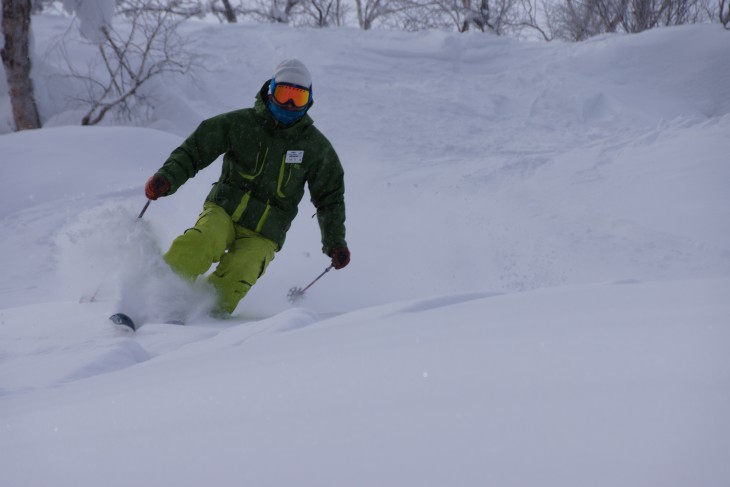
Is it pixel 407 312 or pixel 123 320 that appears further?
pixel 123 320

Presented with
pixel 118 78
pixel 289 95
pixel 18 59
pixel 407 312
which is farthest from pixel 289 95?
pixel 118 78

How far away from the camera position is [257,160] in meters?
3.70

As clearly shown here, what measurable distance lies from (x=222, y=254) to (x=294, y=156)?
0.69 m

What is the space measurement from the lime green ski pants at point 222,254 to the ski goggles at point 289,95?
70cm

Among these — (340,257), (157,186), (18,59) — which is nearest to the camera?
(157,186)

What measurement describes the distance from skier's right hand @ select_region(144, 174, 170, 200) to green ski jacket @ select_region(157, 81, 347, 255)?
0.11 m

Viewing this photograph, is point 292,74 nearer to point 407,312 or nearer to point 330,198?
point 330,198

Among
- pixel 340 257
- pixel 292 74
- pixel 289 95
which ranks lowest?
pixel 340 257

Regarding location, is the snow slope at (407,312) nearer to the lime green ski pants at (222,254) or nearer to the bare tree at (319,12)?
the lime green ski pants at (222,254)

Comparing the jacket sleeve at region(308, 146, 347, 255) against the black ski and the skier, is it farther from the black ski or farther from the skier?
the black ski

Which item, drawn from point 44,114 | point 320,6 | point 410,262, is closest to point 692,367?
point 410,262

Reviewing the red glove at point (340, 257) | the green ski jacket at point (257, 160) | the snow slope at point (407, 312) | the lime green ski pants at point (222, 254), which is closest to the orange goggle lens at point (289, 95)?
the green ski jacket at point (257, 160)

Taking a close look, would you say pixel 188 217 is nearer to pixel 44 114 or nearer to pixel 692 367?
pixel 44 114

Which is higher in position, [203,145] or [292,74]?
[292,74]
